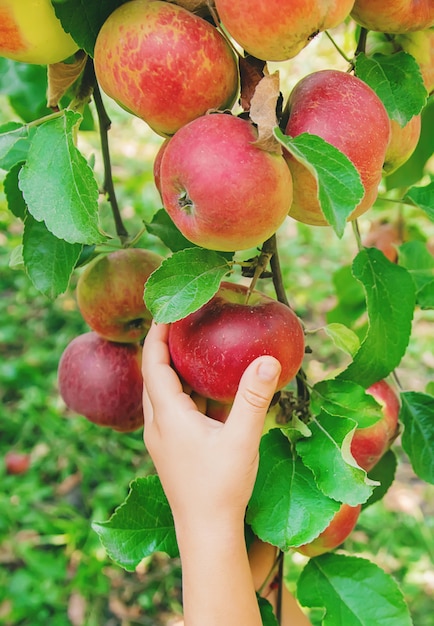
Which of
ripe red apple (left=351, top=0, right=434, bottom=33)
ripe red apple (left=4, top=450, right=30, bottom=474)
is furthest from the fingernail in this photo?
ripe red apple (left=4, top=450, right=30, bottom=474)

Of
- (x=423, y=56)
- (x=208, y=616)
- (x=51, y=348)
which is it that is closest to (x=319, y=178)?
(x=423, y=56)

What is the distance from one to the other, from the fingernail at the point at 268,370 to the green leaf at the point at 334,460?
101 mm

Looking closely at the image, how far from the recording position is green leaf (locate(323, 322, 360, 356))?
708mm

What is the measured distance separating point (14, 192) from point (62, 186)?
0.43 feet

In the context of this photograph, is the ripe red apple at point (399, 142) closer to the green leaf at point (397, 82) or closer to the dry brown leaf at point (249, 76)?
the green leaf at point (397, 82)

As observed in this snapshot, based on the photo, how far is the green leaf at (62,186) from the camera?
53 centimetres

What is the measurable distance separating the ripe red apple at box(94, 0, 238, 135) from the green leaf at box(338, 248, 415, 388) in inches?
10.5

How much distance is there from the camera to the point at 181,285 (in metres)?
0.55

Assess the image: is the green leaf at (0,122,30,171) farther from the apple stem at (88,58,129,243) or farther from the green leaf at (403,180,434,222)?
the green leaf at (403,180,434,222)

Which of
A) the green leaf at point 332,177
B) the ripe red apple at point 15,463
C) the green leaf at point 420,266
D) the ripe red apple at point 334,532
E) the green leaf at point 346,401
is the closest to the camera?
the green leaf at point 332,177

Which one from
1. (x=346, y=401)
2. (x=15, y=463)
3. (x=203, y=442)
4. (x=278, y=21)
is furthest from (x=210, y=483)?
(x=15, y=463)

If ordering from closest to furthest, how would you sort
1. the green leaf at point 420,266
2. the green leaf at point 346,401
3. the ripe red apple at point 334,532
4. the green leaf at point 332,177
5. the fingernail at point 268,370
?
the green leaf at point 332,177, the fingernail at point 268,370, the green leaf at point 346,401, the ripe red apple at point 334,532, the green leaf at point 420,266

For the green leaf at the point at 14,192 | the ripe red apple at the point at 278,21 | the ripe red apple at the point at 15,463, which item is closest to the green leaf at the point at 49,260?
the green leaf at the point at 14,192

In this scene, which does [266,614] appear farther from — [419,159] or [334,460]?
[419,159]
